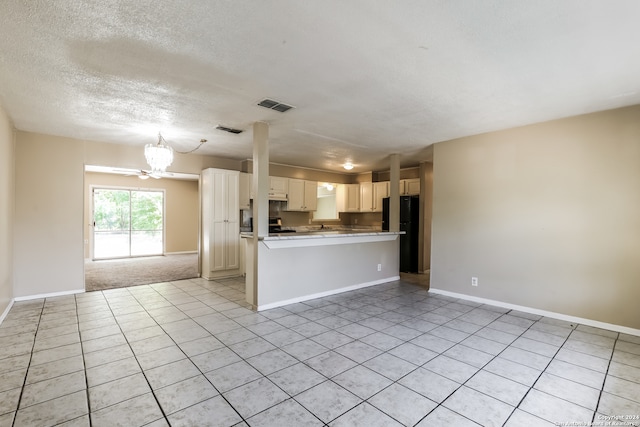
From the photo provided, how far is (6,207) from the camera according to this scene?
369 cm

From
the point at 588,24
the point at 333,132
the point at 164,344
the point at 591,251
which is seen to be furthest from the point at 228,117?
the point at 591,251

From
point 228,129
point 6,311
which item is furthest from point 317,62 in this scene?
point 6,311

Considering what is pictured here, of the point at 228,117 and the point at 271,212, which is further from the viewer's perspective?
the point at 271,212

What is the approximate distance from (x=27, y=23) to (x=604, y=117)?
5469 millimetres

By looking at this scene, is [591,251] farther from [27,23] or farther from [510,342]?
[27,23]

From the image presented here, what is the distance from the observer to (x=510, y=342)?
2922mm

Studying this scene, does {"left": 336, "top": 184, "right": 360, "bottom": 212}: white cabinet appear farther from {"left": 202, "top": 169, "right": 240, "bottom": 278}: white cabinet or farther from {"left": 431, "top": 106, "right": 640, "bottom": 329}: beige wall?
{"left": 431, "top": 106, "right": 640, "bottom": 329}: beige wall

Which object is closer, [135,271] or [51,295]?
[51,295]

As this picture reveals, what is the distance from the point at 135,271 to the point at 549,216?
802 centimetres

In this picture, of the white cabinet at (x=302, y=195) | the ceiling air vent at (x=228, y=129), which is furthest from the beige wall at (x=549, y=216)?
the white cabinet at (x=302, y=195)

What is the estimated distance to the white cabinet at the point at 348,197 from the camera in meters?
8.05

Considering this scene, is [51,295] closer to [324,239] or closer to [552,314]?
[324,239]

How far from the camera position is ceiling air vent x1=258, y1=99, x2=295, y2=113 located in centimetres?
315

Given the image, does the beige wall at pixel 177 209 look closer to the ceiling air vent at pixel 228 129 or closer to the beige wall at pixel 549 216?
the ceiling air vent at pixel 228 129
